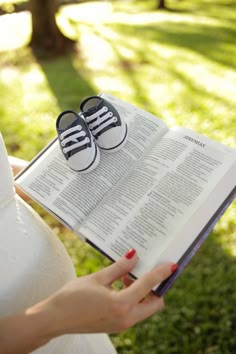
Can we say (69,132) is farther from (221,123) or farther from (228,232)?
(221,123)

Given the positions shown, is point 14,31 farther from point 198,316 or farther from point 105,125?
point 105,125

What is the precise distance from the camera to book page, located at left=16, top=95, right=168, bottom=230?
1.54m

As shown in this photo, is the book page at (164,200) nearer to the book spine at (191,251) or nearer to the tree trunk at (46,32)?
the book spine at (191,251)

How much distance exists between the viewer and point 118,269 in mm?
1220

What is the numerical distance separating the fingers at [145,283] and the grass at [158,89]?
49.8 inches

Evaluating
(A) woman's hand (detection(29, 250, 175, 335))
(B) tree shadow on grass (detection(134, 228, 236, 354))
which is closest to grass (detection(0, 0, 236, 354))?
(B) tree shadow on grass (detection(134, 228, 236, 354))

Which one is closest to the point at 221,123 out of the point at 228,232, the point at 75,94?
the point at 228,232

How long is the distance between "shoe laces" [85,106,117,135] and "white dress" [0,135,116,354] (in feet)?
1.17

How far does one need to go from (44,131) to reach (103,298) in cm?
345

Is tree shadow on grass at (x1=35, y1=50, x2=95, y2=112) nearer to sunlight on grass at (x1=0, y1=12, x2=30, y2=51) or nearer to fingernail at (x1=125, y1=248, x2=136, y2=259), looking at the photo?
sunlight on grass at (x1=0, y1=12, x2=30, y2=51)

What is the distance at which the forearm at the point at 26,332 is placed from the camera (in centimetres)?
109

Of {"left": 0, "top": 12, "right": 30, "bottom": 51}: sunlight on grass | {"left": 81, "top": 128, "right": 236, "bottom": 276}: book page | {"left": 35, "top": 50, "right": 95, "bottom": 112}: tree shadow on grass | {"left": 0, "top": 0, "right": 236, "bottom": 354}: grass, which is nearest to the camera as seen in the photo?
{"left": 81, "top": 128, "right": 236, "bottom": 276}: book page

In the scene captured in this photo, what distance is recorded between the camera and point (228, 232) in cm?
303

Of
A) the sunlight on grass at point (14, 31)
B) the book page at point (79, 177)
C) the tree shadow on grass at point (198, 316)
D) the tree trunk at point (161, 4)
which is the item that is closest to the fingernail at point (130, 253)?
the book page at point (79, 177)
